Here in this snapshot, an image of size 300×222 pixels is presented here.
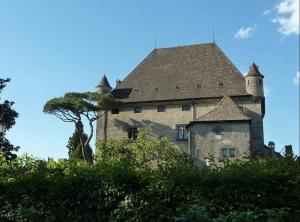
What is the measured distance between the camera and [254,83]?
1706 inches

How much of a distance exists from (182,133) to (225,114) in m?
5.62

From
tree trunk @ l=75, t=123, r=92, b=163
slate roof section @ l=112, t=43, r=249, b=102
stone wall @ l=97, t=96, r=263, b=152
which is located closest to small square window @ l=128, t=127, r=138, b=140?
stone wall @ l=97, t=96, r=263, b=152

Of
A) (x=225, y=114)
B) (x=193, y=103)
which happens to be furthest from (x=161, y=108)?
(x=225, y=114)

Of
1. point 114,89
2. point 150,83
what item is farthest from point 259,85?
point 114,89

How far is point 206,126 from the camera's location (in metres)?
39.4

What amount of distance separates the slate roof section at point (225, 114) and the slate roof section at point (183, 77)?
9.61 feet

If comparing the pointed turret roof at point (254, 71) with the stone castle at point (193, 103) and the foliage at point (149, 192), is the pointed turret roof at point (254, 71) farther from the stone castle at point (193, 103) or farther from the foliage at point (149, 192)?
the foliage at point (149, 192)

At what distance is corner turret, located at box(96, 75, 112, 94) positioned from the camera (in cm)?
4906

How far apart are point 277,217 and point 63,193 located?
6189 mm

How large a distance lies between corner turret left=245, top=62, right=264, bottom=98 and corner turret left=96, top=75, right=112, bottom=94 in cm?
1464

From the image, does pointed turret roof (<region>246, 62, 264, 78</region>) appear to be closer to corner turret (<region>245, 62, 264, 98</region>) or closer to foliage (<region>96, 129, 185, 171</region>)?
corner turret (<region>245, 62, 264, 98</region>)

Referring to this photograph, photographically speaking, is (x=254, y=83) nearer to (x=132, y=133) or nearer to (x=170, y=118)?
(x=170, y=118)

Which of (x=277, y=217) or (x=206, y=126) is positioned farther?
(x=206, y=126)

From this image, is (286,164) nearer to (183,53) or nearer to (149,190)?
(149,190)
